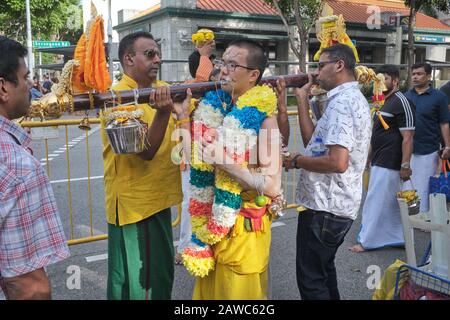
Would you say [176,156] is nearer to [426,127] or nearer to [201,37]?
[201,37]

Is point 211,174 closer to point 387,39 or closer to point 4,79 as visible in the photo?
point 4,79

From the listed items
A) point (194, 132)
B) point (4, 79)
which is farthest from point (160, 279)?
point (4, 79)

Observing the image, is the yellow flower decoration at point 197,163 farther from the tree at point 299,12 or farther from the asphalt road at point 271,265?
the tree at point 299,12

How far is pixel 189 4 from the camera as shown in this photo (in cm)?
1845

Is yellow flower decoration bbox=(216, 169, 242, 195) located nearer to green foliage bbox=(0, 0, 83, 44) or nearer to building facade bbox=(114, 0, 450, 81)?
building facade bbox=(114, 0, 450, 81)

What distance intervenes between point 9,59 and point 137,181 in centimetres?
113

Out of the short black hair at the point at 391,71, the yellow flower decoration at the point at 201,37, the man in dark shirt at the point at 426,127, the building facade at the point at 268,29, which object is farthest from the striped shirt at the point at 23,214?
the building facade at the point at 268,29

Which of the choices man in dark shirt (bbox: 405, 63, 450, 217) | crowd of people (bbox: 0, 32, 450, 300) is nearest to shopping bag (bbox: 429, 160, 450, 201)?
man in dark shirt (bbox: 405, 63, 450, 217)

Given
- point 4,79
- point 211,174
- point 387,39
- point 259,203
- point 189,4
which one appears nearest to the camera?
point 4,79

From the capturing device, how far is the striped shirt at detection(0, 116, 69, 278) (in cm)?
144

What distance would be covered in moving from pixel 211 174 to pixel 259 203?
0.35 meters

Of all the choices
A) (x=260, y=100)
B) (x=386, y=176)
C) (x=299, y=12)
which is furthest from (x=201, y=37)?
(x=299, y=12)

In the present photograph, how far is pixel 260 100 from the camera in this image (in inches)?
90.7
